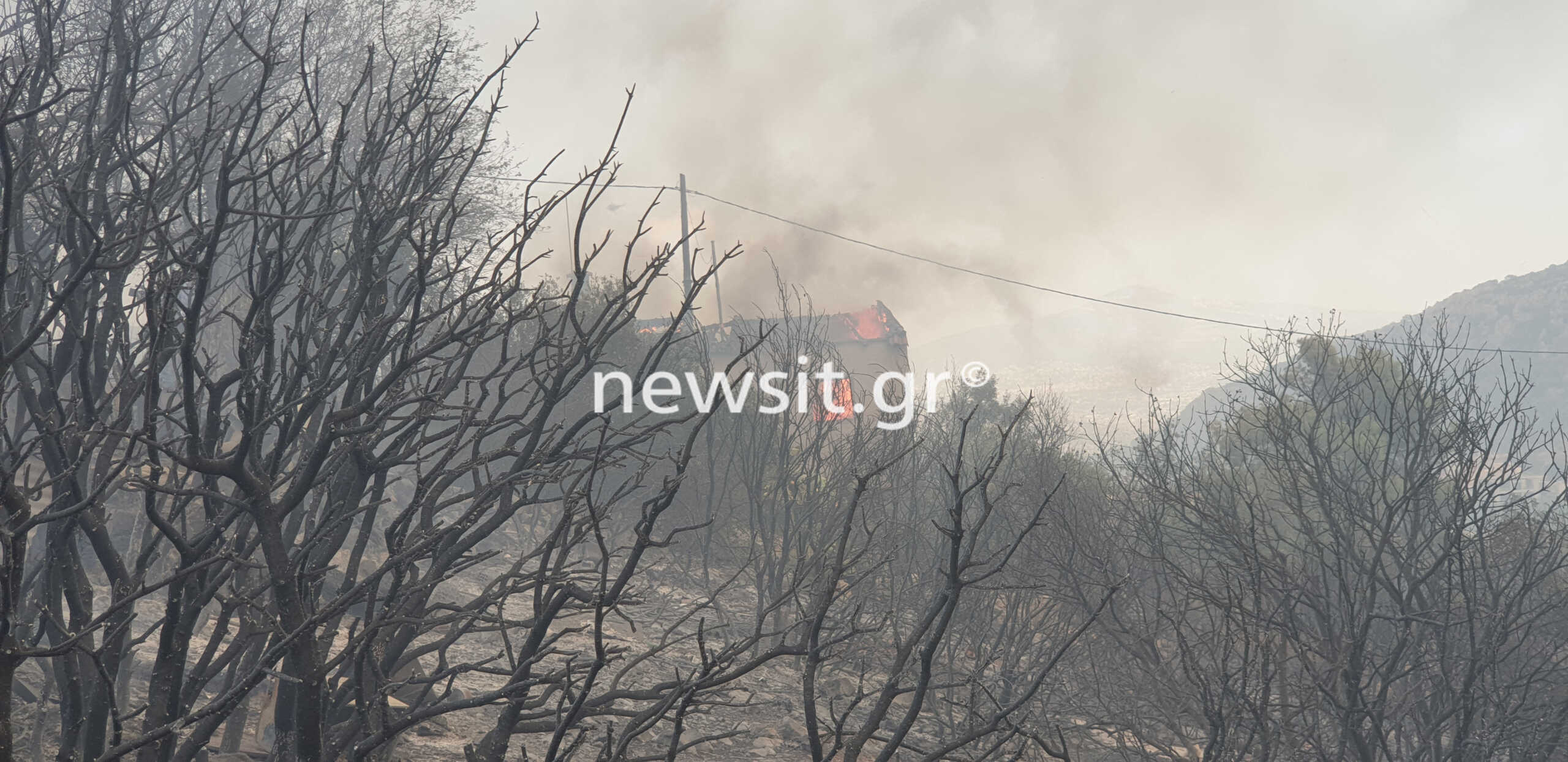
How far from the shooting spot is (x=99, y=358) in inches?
135

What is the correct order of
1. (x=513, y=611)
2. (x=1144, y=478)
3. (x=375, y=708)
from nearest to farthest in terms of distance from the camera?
(x=375, y=708), (x=1144, y=478), (x=513, y=611)

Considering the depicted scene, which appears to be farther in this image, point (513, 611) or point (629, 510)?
point (629, 510)

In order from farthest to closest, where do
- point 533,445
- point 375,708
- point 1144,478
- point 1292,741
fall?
point 1144,478
point 1292,741
point 533,445
point 375,708

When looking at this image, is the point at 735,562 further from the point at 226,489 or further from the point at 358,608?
the point at 226,489

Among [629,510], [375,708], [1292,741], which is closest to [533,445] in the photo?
[375,708]

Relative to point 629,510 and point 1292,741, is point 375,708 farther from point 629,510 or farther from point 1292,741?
point 629,510

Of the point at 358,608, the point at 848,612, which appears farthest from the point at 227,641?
the point at 848,612

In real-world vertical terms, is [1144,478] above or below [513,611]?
above

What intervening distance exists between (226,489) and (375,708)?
981 centimetres

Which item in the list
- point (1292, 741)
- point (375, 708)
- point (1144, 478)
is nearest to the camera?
point (375, 708)

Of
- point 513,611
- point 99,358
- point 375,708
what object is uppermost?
point 99,358

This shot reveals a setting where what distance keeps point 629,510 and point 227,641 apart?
8.40m

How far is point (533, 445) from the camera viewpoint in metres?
3.13

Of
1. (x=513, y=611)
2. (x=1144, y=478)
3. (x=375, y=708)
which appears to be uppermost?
(x=1144, y=478)
